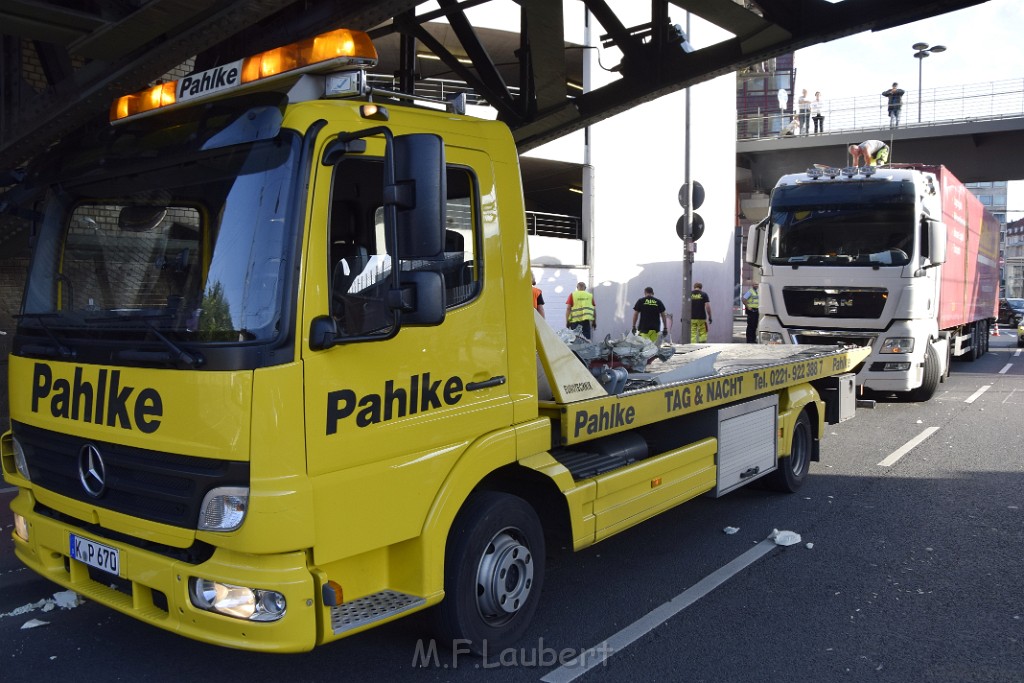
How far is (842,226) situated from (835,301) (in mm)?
1103

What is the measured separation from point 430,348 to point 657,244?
820 inches

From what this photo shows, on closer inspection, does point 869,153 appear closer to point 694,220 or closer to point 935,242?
point 935,242

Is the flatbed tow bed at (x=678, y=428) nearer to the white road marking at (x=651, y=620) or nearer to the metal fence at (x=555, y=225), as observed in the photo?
the white road marking at (x=651, y=620)

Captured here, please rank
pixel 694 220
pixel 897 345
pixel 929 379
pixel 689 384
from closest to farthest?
pixel 689 384, pixel 897 345, pixel 929 379, pixel 694 220

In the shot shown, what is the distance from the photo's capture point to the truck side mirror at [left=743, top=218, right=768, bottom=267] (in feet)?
40.5

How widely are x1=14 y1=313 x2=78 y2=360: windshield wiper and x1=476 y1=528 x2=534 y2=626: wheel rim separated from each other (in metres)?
2.01

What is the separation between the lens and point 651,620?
14.8ft

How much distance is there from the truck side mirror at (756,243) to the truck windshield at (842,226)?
0.12 m

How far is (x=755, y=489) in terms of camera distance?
7.43 metres

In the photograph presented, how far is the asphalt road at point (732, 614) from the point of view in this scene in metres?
3.92

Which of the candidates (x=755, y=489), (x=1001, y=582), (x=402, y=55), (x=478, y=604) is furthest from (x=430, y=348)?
(x=402, y=55)

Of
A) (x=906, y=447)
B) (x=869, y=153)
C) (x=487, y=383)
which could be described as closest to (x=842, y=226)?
(x=869, y=153)

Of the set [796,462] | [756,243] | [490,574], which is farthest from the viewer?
[756,243]

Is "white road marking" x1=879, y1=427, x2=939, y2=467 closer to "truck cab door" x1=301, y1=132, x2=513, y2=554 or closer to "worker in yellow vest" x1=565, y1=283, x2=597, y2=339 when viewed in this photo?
"truck cab door" x1=301, y1=132, x2=513, y2=554
